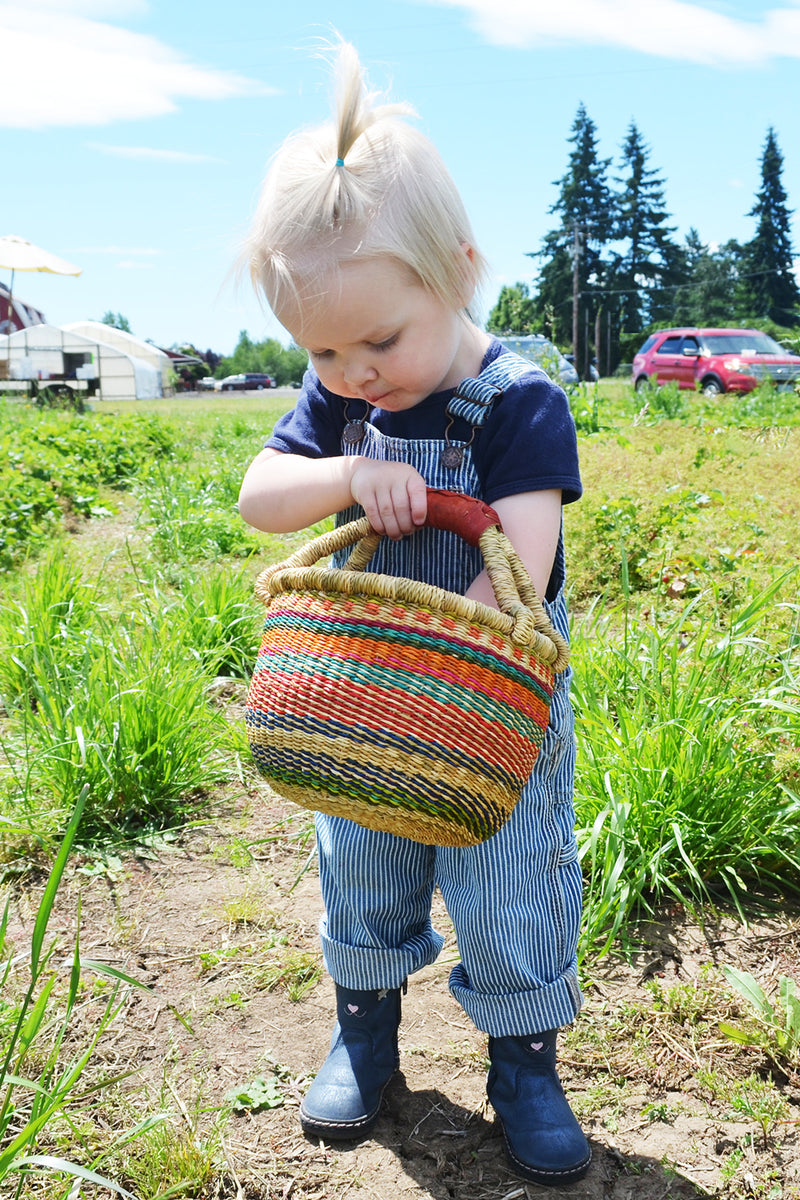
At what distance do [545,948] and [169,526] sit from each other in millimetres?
3533

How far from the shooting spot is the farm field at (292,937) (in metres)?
1.46

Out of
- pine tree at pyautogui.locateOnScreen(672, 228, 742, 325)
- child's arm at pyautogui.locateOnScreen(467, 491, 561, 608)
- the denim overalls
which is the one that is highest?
pine tree at pyautogui.locateOnScreen(672, 228, 742, 325)

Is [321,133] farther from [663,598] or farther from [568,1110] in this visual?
[663,598]

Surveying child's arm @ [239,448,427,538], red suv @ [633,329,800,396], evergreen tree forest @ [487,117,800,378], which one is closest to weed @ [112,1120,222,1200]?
child's arm @ [239,448,427,538]

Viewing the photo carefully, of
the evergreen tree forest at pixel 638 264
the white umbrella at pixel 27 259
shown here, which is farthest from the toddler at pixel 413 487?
the evergreen tree forest at pixel 638 264

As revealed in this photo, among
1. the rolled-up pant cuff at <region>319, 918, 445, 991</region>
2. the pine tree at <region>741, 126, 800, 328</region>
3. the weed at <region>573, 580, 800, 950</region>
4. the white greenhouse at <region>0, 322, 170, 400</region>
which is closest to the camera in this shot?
the rolled-up pant cuff at <region>319, 918, 445, 991</region>

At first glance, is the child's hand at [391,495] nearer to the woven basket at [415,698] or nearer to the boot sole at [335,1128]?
the woven basket at [415,698]

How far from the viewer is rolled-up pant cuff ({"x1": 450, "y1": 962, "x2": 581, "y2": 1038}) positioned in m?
1.48

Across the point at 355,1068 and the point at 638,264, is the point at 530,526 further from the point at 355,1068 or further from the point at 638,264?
the point at 638,264

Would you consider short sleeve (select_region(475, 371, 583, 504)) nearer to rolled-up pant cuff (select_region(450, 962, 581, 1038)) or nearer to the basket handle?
the basket handle

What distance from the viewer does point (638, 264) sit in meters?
60.9

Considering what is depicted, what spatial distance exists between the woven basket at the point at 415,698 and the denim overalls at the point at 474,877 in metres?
0.19

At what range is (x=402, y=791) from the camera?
1161mm

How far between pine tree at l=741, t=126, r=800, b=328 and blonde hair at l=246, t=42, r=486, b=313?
2269 inches
